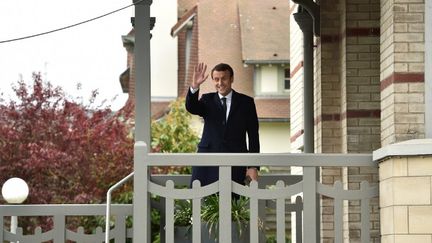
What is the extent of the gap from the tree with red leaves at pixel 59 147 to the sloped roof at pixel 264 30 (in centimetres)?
1105

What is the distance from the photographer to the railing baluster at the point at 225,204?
12.0 meters

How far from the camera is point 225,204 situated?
12.1 meters

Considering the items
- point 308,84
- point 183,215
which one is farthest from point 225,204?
point 308,84

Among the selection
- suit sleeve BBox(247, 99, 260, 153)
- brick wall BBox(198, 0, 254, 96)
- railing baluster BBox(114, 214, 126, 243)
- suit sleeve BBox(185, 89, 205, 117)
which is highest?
brick wall BBox(198, 0, 254, 96)

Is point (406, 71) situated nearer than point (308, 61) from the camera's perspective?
Yes

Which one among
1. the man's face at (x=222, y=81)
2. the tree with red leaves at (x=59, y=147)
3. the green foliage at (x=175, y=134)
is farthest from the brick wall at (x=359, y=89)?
the green foliage at (x=175, y=134)

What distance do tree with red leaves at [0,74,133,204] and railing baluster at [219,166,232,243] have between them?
21.5m

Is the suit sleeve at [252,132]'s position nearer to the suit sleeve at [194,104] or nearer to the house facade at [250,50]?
the suit sleeve at [194,104]

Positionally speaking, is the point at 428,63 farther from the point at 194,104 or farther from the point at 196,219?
the point at 194,104

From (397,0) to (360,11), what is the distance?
4.40 m

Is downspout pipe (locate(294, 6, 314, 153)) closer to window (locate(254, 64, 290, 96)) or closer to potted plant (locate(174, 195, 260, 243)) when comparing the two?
potted plant (locate(174, 195, 260, 243))

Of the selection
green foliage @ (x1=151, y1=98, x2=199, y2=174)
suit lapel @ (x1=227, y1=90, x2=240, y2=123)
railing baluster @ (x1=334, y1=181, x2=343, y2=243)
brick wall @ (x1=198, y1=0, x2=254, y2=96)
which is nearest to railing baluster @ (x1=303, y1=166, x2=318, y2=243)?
railing baluster @ (x1=334, y1=181, x2=343, y2=243)

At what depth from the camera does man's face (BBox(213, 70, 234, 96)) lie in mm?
13664

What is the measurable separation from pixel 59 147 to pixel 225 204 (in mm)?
23537
